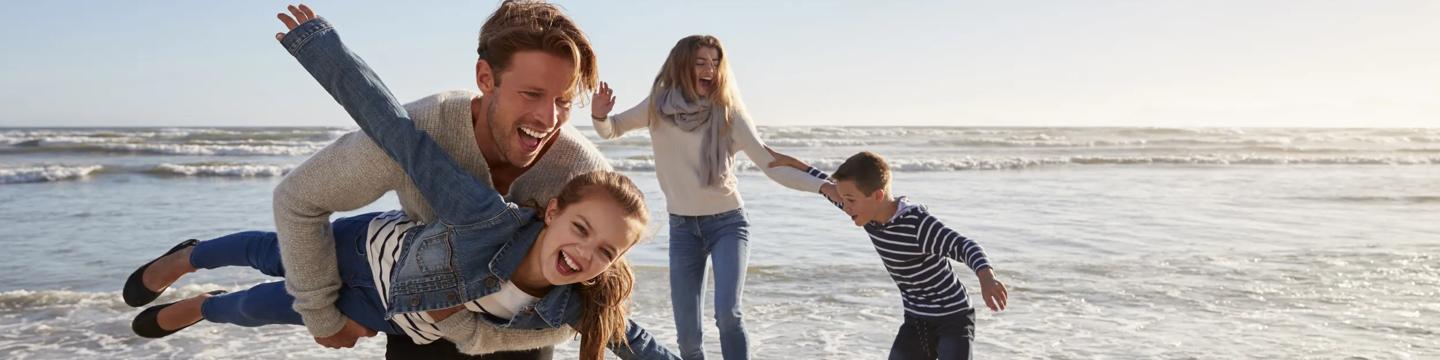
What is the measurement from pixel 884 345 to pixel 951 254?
2088 millimetres

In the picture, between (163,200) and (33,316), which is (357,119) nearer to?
(33,316)

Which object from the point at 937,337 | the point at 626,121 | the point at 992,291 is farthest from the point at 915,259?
the point at 626,121

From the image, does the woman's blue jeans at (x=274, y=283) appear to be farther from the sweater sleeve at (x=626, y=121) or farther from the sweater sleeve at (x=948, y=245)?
the sweater sleeve at (x=626, y=121)

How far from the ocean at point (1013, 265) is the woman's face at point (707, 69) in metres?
1.24

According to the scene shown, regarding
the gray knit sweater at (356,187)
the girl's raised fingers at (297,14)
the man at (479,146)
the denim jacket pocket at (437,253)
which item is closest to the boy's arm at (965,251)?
the gray knit sweater at (356,187)

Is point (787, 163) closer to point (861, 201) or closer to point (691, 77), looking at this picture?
point (691, 77)

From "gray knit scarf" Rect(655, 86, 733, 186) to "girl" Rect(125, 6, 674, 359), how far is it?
218cm

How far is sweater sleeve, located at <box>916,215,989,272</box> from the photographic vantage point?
3969 mm

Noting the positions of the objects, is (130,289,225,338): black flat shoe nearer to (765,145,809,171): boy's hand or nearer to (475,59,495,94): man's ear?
(475,59,495,94): man's ear

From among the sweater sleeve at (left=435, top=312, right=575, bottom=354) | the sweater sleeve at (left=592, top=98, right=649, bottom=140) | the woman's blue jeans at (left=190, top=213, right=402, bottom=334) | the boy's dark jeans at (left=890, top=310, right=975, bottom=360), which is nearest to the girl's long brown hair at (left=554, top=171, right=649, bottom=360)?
the sweater sleeve at (left=435, top=312, right=575, bottom=354)

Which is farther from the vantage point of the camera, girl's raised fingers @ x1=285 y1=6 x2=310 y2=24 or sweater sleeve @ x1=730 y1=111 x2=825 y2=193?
sweater sleeve @ x1=730 y1=111 x2=825 y2=193

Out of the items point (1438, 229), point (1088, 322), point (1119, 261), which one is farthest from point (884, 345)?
point (1438, 229)

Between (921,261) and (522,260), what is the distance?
1961mm

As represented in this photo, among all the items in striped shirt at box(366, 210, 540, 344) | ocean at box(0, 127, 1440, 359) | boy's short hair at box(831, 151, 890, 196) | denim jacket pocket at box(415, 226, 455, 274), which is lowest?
ocean at box(0, 127, 1440, 359)
